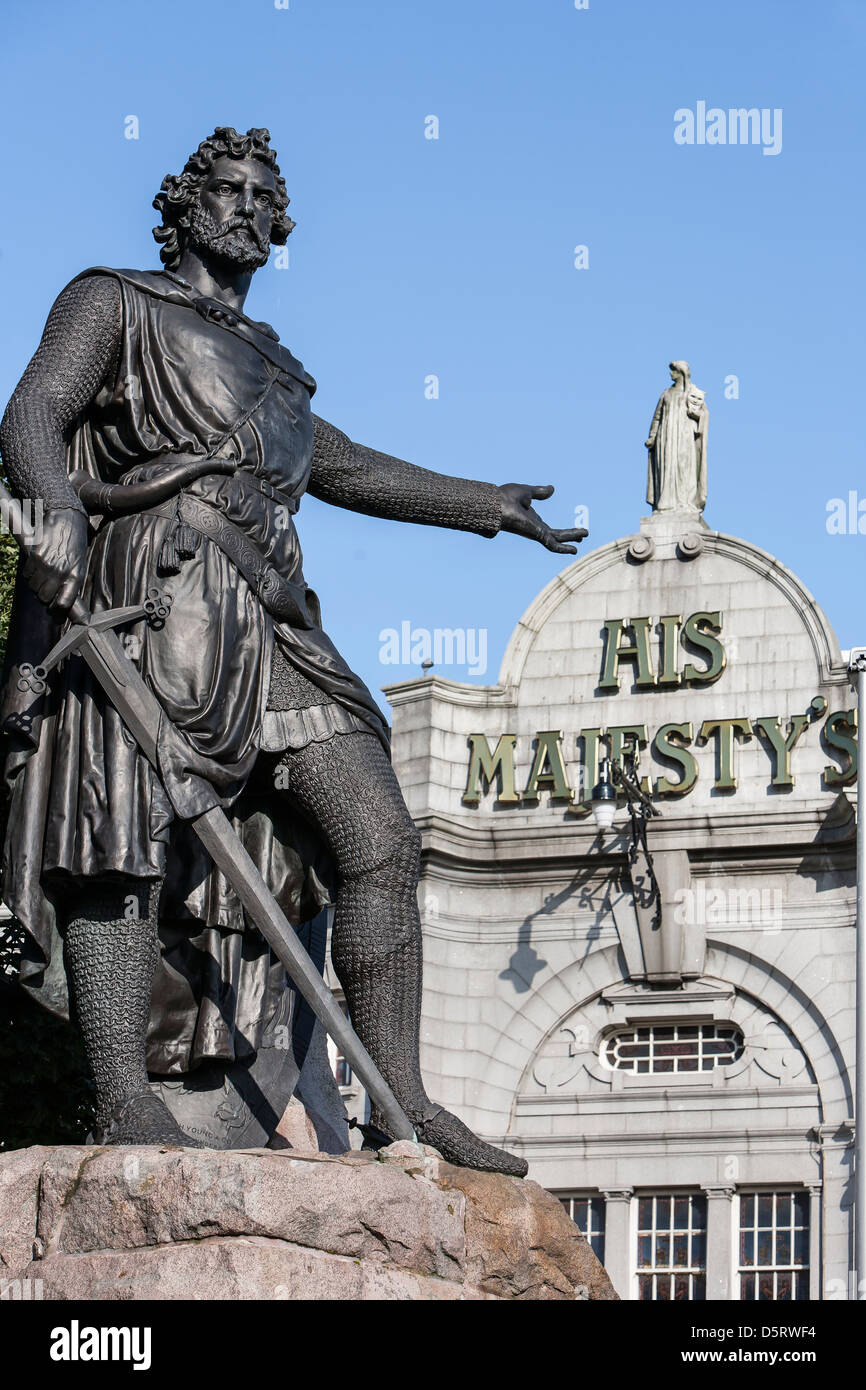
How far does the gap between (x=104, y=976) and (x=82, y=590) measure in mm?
1238

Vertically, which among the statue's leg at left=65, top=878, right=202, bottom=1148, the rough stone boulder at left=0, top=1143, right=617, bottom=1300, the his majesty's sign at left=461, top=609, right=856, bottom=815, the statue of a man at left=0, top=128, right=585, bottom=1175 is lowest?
the rough stone boulder at left=0, top=1143, right=617, bottom=1300

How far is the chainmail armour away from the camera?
7.34 m

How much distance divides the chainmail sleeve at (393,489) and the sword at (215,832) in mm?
1424

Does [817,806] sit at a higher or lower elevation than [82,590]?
higher

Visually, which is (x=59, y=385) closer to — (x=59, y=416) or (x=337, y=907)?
(x=59, y=416)

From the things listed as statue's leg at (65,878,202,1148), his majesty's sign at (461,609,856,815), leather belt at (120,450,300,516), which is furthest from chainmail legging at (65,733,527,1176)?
his majesty's sign at (461,609,856,815)

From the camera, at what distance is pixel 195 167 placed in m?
8.27

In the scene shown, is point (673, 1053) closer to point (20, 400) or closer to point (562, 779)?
point (562, 779)

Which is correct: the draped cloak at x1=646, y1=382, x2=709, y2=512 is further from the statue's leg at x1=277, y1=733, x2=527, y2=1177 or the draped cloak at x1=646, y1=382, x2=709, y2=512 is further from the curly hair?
the statue's leg at x1=277, y1=733, x2=527, y2=1177

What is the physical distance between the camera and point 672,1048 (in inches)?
1272

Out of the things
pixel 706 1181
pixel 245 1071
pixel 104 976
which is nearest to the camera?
pixel 104 976

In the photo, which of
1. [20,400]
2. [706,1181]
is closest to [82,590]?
[20,400]

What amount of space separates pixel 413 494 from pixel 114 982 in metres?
2.32

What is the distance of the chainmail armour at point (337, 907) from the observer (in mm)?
7340
